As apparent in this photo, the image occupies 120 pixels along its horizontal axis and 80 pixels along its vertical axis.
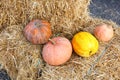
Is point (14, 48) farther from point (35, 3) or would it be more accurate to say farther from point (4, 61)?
point (35, 3)

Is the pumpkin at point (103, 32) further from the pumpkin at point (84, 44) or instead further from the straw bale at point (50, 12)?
the straw bale at point (50, 12)

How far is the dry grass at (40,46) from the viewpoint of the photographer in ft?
9.54

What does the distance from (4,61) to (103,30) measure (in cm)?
117

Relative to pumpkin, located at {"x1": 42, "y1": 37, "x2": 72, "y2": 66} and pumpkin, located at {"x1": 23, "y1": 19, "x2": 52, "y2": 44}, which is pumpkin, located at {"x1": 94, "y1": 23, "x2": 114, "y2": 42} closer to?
pumpkin, located at {"x1": 42, "y1": 37, "x2": 72, "y2": 66}

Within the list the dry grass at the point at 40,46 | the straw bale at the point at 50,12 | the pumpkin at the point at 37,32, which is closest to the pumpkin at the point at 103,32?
the dry grass at the point at 40,46

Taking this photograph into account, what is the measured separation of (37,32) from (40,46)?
7.2 inches

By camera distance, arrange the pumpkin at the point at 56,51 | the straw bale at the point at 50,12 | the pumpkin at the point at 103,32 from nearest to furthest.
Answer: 1. the pumpkin at the point at 56,51
2. the straw bale at the point at 50,12
3. the pumpkin at the point at 103,32

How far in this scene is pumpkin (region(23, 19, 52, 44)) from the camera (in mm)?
2984

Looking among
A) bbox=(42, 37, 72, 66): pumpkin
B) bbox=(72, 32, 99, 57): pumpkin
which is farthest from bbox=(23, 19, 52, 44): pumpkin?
bbox=(72, 32, 99, 57): pumpkin

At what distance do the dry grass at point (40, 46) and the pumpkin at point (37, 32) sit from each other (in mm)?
91

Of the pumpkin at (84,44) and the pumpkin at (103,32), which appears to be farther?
the pumpkin at (103,32)

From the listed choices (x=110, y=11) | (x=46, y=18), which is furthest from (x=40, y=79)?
(x=110, y=11)

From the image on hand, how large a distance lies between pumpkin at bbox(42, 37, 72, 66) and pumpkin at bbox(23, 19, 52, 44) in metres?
0.08

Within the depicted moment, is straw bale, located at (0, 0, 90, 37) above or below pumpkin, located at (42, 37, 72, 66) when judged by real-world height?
above
